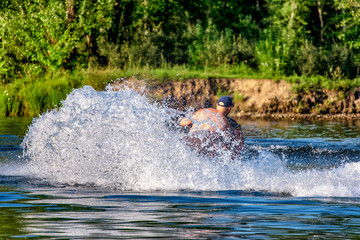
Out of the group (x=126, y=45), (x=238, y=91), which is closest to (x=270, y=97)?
(x=238, y=91)

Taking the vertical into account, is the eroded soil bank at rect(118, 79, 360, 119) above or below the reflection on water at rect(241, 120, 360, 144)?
above

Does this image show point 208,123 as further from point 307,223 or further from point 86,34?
point 86,34

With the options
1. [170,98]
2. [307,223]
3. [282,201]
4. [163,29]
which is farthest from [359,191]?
[163,29]

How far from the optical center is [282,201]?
897cm

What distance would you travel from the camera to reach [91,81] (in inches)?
1075

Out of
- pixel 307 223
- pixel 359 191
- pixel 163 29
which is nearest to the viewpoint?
pixel 307 223

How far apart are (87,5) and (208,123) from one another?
19935 millimetres

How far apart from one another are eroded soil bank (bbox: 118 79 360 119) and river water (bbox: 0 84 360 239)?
39.2 ft

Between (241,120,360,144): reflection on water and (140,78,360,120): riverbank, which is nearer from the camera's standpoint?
(241,120,360,144): reflection on water

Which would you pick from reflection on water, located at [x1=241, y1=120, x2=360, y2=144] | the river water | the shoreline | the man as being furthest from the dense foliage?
the man

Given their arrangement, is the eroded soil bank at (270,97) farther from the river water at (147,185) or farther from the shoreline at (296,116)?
the river water at (147,185)

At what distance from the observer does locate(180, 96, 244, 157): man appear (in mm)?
11312

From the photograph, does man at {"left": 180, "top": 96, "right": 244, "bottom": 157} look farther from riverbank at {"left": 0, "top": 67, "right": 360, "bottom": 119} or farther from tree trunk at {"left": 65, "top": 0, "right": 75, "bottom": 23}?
tree trunk at {"left": 65, "top": 0, "right": 75, "bottom": 23}

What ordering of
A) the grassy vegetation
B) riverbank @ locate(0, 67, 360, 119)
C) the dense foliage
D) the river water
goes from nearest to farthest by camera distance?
the river water, the grassy vegetation, riverbank @ locate(0, 67, 360, 119), the dense foliage
